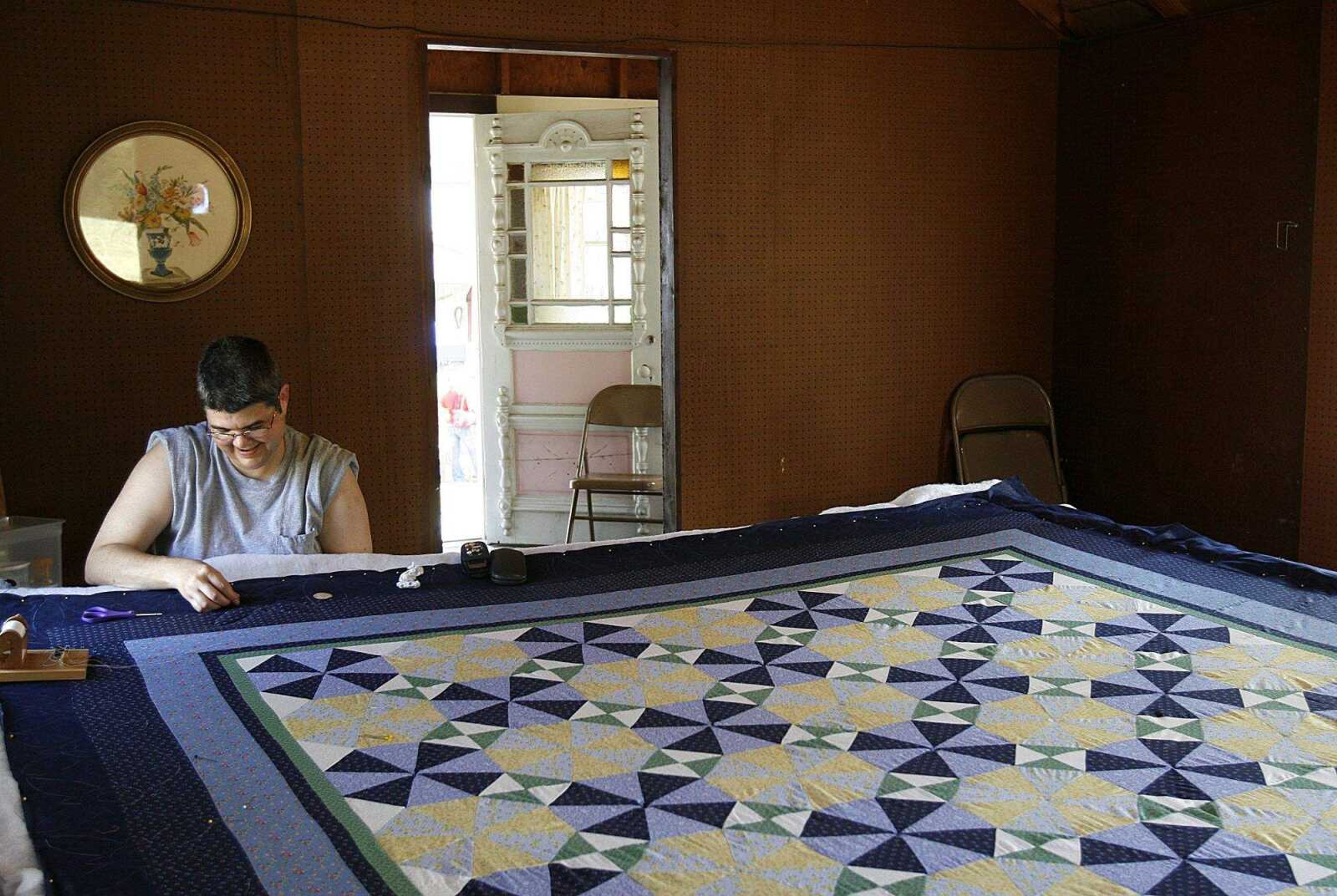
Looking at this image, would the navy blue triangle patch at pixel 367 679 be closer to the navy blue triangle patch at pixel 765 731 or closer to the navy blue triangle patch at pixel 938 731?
the navy blue triangle patch at pixel 765 731

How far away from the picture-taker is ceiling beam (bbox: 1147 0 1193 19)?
4637 millimetres

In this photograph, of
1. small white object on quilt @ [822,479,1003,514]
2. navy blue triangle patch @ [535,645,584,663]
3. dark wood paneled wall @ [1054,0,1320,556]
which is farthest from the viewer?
dark wood paneled wall @ [1054,0,1320,556]

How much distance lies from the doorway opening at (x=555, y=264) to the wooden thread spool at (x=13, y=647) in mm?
4411

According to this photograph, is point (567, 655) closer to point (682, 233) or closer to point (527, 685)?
point (527, 685)

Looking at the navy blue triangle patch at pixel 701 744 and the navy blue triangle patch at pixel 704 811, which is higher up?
the navy blue triangle patch at pixel 701 744

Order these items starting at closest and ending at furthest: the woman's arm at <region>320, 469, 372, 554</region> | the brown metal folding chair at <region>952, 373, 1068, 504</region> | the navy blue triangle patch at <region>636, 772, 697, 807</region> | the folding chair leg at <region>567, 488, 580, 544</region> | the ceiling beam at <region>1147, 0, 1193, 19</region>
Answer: the navy blue triangle patch at <region>636, 772, 697, 807</region>, the woman's arm at <region>320, 469, 372, 554</region>, the ceiling beam at <region>1147, 0, 1193, 19</region>, the brown metal folding chair at <region>952, 373, 1068, 504</region>, the folding chair leg at <region>567, 488, 580, 544</region>

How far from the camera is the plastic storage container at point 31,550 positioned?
3.40 m

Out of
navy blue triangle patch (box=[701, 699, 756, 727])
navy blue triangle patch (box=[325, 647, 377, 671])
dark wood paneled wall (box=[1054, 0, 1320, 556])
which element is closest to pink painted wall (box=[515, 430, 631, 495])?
dark wood paneled wall (box=[1054, 0, 1320, 556])

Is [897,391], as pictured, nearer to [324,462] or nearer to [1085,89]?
[1085,89]

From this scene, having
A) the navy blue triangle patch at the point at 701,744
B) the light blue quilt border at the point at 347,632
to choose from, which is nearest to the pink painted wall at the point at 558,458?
the light blue quilt border at the point at 347,632

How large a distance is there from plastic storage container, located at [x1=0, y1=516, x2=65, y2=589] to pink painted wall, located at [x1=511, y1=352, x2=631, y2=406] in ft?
9.71

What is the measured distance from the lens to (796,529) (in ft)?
9.18

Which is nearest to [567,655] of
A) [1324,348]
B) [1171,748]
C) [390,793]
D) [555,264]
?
[390,793]

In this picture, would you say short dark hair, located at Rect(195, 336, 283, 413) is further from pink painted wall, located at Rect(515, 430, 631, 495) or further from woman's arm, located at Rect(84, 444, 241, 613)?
pink painted wall, located at Rect(515, 430, 631, 495)
